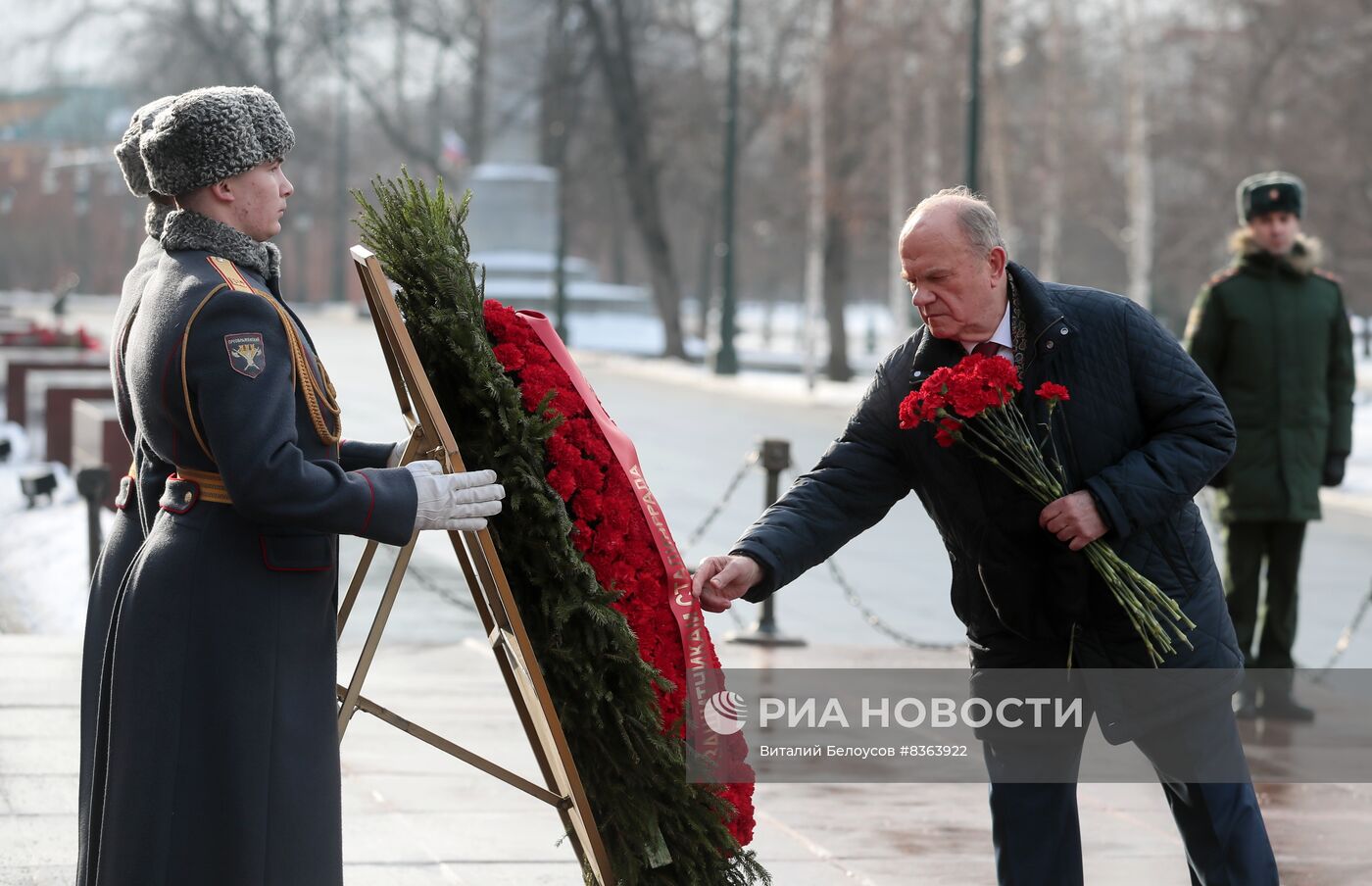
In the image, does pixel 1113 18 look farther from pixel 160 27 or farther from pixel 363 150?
pixel 363 150

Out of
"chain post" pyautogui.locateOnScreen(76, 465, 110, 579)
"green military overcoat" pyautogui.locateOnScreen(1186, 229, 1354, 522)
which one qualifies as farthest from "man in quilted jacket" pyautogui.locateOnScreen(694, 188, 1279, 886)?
"chain post" pyautogui.locateOnScreen(76, 465, 110, 579)

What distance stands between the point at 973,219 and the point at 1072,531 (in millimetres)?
665

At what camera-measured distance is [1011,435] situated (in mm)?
3590

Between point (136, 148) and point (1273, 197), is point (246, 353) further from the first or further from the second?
point (1273, 197)

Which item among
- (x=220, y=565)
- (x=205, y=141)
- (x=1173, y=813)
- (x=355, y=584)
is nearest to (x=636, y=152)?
(x=355, y=584)

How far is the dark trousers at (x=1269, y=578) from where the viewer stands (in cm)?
710

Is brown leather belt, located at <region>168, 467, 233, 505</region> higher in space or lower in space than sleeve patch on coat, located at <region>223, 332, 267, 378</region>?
lower

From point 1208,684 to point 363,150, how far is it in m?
75.8

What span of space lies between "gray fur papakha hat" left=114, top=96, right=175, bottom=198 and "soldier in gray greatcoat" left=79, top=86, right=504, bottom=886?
33cm

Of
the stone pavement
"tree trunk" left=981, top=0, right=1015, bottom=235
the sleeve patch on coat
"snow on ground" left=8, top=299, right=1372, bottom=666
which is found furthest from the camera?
"tree trunk" left=981, top=0, right=1015, bottom=235

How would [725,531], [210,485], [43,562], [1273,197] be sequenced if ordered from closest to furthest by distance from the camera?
[210,485]
[1273,197]
[43,562]
[725,531]

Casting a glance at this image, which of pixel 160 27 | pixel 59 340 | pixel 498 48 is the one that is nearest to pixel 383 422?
pixel 59 340

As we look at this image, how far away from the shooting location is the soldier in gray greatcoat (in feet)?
10.5

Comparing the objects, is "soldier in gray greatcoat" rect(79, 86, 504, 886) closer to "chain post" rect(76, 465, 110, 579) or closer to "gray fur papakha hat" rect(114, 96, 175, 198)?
"gray fur papakha hat" rect(114, 96, 175, 198)
